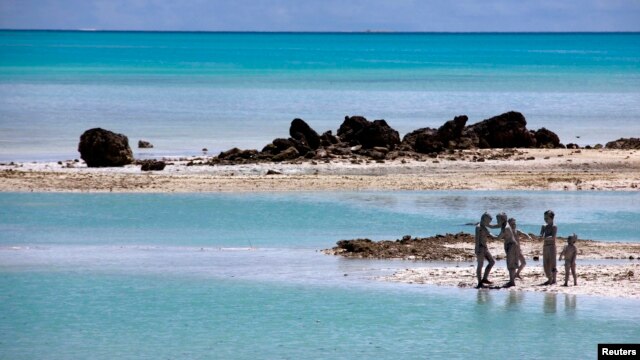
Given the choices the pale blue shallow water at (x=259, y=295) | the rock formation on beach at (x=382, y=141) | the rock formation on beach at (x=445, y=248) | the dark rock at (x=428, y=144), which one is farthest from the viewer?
the dark rock at (x=428, y=144)

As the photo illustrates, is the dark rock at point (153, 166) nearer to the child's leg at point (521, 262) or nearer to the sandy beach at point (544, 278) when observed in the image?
the sandy beach at point (544, 278)

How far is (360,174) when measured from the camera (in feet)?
105

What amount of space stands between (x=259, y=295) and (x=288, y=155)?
50.4ft

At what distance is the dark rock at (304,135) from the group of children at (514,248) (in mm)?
A: 16989

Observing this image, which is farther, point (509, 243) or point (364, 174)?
point (364, 174)

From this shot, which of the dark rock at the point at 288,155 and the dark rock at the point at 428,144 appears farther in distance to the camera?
the dark rock at the point at 428,144

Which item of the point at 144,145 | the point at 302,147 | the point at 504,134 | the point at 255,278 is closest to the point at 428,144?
the point at 504,134

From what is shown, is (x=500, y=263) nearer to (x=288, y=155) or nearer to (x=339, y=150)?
(x=288, y=155)

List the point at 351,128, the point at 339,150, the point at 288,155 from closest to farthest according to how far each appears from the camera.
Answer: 1. the point at 288,155
2. the point at 339,150
3. the point at 351,128

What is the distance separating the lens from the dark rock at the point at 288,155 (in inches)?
1320

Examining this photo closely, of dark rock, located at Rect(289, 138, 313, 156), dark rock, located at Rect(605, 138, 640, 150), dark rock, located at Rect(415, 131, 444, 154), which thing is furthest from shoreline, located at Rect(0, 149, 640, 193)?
dark rock, located at Rect(605, 138, 640, 150)

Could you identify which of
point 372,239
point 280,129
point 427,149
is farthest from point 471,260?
point 280,129

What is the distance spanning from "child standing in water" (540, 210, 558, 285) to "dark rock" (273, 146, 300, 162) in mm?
16009

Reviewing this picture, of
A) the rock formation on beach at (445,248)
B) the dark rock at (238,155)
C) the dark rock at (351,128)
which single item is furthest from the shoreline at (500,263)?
the dark rock at (351,128)
